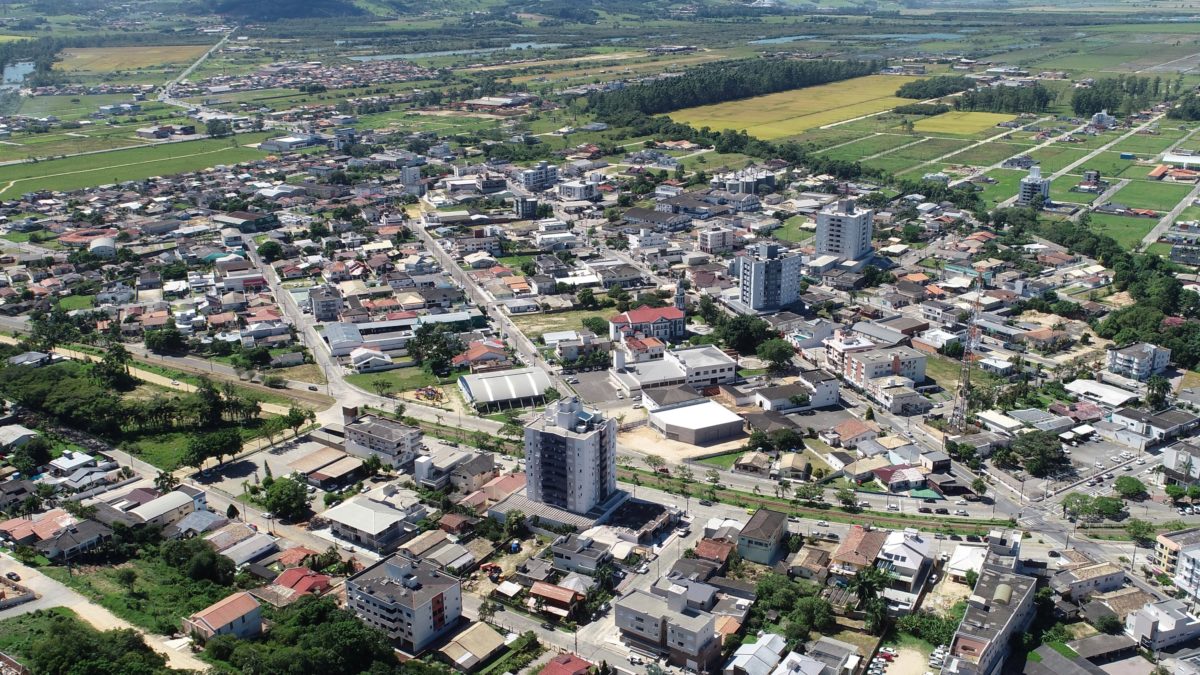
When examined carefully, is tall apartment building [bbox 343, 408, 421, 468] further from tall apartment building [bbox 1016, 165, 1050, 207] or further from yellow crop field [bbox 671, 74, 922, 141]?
yellow crop field [bbox 671, 74, 922, 141]

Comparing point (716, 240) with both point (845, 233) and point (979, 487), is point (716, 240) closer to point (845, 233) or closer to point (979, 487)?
point (845, 233)

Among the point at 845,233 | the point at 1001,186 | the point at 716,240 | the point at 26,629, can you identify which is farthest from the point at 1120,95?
the point at 26,629

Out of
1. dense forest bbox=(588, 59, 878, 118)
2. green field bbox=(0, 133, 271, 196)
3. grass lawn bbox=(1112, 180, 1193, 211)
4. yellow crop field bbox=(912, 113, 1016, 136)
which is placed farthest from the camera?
dense forest bbox=(588, 59, 878, 118)

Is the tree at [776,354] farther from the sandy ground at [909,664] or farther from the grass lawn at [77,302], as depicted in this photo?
the grass lawn at [77,302]

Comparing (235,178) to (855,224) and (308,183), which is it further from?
(855,224)

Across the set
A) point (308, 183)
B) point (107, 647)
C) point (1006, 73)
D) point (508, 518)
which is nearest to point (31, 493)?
point (107, 647)

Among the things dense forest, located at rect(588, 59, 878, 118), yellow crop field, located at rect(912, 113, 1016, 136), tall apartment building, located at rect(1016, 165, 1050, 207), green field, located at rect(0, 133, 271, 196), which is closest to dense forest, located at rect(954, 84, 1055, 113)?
yellow crop field, located at rect(912, 113, 1016, 136)
